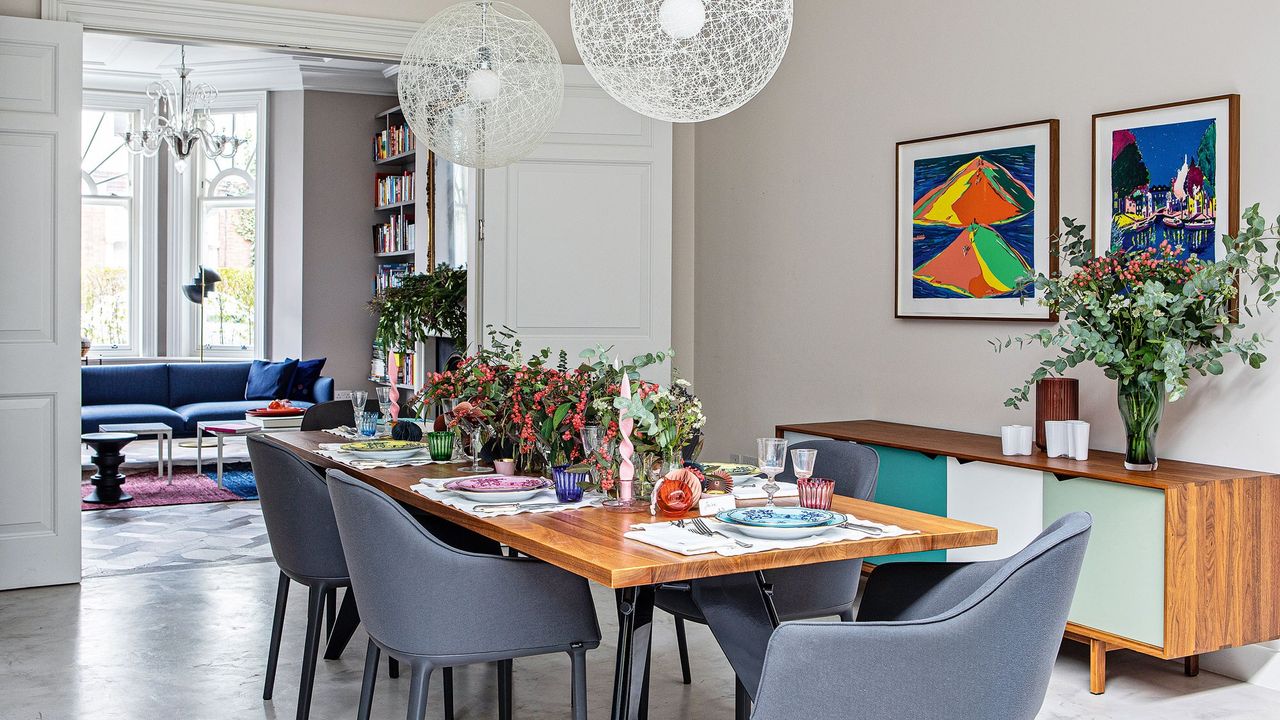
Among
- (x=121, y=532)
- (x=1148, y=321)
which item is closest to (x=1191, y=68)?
(x=1148, y=321)

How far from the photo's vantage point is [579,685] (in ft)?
8.27

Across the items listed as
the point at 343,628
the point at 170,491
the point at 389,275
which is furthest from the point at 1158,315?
the point at 389,275

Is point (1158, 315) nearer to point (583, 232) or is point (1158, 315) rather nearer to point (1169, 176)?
point (1169, 176)

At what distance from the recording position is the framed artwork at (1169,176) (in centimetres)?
364

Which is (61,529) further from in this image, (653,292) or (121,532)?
(653,292)

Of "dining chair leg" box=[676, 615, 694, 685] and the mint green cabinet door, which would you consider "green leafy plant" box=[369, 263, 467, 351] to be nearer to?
"dining chair leg" box=[676, 615, 694, 685]

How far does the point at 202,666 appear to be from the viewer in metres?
3.74

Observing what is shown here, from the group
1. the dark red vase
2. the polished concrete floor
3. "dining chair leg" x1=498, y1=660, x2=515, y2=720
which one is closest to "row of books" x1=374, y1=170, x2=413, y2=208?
the polished concrete floor

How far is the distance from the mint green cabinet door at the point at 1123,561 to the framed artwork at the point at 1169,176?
0.87m

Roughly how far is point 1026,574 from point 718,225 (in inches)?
171

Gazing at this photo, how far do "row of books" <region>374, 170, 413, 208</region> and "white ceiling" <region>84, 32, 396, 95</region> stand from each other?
75cm

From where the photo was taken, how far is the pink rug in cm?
704

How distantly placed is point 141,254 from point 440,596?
8.76 m

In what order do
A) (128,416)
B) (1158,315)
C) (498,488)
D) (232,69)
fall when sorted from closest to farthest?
(498,488), (1158,315), (128,416), (232,69)
